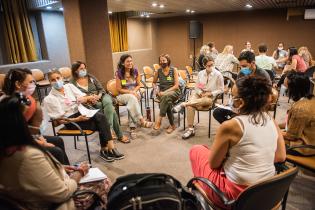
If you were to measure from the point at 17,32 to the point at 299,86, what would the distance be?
22.2ft

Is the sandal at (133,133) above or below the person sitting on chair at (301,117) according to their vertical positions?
below

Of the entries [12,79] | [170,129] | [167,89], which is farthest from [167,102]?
[12,79]

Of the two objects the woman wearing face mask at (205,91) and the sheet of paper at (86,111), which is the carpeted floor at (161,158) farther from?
the sheet of paper at (86,111)

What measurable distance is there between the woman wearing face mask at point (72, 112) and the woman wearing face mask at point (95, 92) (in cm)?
16

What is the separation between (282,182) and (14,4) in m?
7.18

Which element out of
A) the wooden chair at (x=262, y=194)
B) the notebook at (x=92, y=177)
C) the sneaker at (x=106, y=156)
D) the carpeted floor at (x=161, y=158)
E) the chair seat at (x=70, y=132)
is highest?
the wooden chair at (x=262, y=194)

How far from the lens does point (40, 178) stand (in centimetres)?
112

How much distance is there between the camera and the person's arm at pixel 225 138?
51.1 inches

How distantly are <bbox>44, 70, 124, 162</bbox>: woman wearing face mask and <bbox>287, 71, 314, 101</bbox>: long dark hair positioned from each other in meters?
2.00

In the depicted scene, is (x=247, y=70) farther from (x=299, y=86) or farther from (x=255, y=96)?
(x=255, y=96)

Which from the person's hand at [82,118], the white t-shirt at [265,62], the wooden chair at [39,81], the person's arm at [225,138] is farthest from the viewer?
the wooden chair at [39,81]

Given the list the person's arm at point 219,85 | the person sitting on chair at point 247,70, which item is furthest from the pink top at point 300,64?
the person's arm at point 219,85

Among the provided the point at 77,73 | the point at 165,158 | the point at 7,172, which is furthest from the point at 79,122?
the point at 7,172

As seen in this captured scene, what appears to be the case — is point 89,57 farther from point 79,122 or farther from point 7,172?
point 7,172
